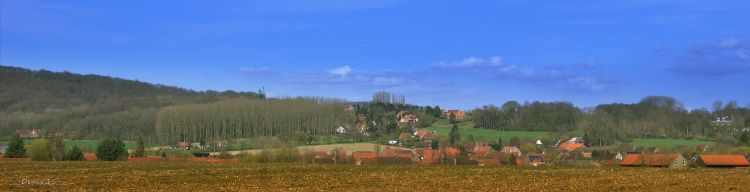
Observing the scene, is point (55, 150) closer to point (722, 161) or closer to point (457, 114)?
point (722, 161)

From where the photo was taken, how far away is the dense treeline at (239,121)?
132m

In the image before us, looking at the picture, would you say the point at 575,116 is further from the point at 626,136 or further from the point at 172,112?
the point at 172,112

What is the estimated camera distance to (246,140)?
126625 mm

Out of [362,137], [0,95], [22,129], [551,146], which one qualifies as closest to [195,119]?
[362,137]

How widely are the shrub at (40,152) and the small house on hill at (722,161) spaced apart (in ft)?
198

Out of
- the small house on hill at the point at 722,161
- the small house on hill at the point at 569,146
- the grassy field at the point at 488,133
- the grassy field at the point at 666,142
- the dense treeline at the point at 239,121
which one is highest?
the dense treeline at the point at 239,121

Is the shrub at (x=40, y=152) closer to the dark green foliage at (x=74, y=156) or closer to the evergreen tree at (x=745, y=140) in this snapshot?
the dark green foliage at (x=74, y=156)

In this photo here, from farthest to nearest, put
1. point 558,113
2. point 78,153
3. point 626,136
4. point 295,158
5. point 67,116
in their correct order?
point 67,116, point 558,113, point 626,136, point 295,158, point 78,153

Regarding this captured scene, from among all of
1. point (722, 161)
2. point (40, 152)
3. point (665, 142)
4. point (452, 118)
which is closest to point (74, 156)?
point (40, 152)

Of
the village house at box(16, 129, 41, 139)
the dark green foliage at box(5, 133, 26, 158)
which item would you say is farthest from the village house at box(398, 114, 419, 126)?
the dark green foliage at box(5, 133, 26, 158)

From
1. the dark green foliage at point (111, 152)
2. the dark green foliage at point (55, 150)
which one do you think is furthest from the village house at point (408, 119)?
the dark green foliage at point (55, 150)

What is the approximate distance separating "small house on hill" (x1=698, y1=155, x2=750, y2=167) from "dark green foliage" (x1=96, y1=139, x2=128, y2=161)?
5425cm

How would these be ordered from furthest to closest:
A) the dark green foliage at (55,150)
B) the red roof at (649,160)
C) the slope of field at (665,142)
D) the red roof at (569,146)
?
the slope of field at (665,142) → the red roof at (569,146) → the dark green foliage at (55,150) → the red roof at (649,160)

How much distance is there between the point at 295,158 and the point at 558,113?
78.9 meters
